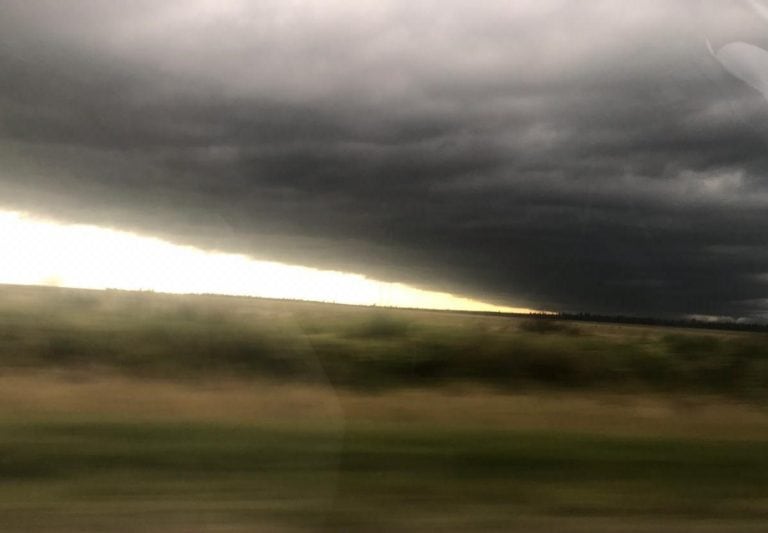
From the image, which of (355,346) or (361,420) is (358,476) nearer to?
(361,420)

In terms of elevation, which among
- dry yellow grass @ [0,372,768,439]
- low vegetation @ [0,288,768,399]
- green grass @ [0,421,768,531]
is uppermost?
Result: low vegetation @ [0,288,768,399]

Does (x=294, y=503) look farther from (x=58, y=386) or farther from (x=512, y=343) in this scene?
(x=512, y=343)

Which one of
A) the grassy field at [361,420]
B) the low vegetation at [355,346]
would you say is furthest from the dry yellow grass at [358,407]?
the low vegetation at [355,346]

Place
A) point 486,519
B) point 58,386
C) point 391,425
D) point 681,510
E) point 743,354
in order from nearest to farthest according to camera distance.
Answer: point 486,519 < point 681,510 < point 391,425 < point 58,386 < point 743,354

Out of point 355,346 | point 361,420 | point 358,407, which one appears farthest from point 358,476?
point 355,346

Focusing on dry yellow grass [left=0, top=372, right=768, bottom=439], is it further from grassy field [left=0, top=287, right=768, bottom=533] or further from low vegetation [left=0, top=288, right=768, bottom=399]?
low vegetation [left=0, top=288, right=768, bottom=399]

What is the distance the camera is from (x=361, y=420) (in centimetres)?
798

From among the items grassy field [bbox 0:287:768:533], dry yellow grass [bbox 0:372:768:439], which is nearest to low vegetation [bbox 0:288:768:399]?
grassy field [bbox 0:287:768:533]

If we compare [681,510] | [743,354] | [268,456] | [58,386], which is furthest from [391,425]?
[743,354]

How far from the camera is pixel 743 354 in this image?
10.7 m

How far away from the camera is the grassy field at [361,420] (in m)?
5.52

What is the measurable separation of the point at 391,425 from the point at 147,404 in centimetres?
233

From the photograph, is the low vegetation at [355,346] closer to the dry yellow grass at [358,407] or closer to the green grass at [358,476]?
the dry yellow grass at [358,407]

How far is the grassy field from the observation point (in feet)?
18.1
